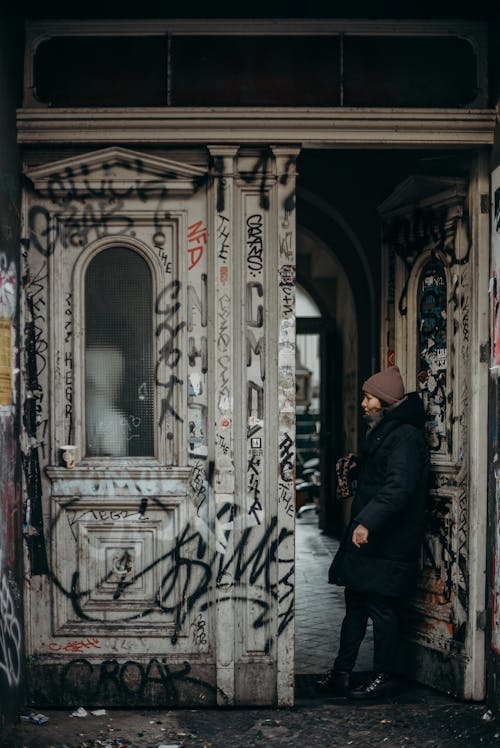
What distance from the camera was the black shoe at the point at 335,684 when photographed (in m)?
5.76

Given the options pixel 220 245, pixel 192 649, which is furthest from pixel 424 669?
pixel 220 245

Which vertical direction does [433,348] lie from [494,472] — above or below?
above

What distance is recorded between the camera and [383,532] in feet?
18.7

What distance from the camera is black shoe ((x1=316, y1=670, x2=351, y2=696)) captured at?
5760 millimetres

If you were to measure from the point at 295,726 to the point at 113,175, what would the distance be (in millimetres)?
3484

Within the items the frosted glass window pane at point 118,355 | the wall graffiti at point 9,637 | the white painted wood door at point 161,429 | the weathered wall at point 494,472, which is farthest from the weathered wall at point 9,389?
the weathered wall at point 494,472

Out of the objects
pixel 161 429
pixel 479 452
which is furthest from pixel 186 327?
pixel 479 452

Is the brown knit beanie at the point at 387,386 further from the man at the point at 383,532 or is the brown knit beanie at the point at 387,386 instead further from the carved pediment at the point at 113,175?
the carved pediment at the point at 113,175

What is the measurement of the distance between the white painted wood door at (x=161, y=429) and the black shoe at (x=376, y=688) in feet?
1.54

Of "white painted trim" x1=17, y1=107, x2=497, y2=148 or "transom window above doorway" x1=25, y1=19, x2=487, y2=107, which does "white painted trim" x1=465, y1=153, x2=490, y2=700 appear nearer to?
"white painted trim" x1=17, y1=107, x2=497, y2=148

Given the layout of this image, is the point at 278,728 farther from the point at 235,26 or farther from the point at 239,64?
the point at 235,26

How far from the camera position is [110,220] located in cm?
560

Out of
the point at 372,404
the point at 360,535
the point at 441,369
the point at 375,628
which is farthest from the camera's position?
the point at 441,369

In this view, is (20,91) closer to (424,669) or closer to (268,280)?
(268,280)
